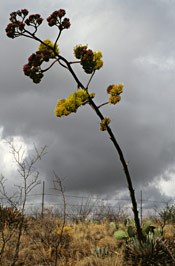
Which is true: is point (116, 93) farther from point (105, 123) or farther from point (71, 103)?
point (71, 103)

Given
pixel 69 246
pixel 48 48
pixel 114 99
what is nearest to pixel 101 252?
pixel 69 246

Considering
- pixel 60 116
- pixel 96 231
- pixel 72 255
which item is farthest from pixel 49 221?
pixel 60 116

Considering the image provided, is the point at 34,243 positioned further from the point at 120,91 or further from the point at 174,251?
the point at 120,91

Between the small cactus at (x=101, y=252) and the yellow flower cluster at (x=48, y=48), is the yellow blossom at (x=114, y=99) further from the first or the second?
the small cactus at (x=101, y=252)

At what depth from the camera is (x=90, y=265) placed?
29.3 ft

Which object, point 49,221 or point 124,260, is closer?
point 124,260

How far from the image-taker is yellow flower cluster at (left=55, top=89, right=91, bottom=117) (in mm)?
6820

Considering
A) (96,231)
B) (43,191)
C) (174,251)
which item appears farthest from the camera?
(43,191)

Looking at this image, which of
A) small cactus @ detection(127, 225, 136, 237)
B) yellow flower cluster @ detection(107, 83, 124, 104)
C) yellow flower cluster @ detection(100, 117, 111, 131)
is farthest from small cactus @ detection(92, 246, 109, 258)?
yellow flower cluster @ detection(107, 83, 124, 104)

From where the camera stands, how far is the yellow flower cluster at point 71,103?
682cm

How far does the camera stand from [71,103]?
6836mm

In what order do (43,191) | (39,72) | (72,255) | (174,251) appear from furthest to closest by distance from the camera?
(43,191), (72,255), (174,251), (39,72)

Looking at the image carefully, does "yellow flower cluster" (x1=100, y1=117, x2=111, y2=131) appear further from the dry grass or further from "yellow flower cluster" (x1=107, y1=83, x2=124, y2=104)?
the dry grass

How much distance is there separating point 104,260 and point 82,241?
7.93ft
